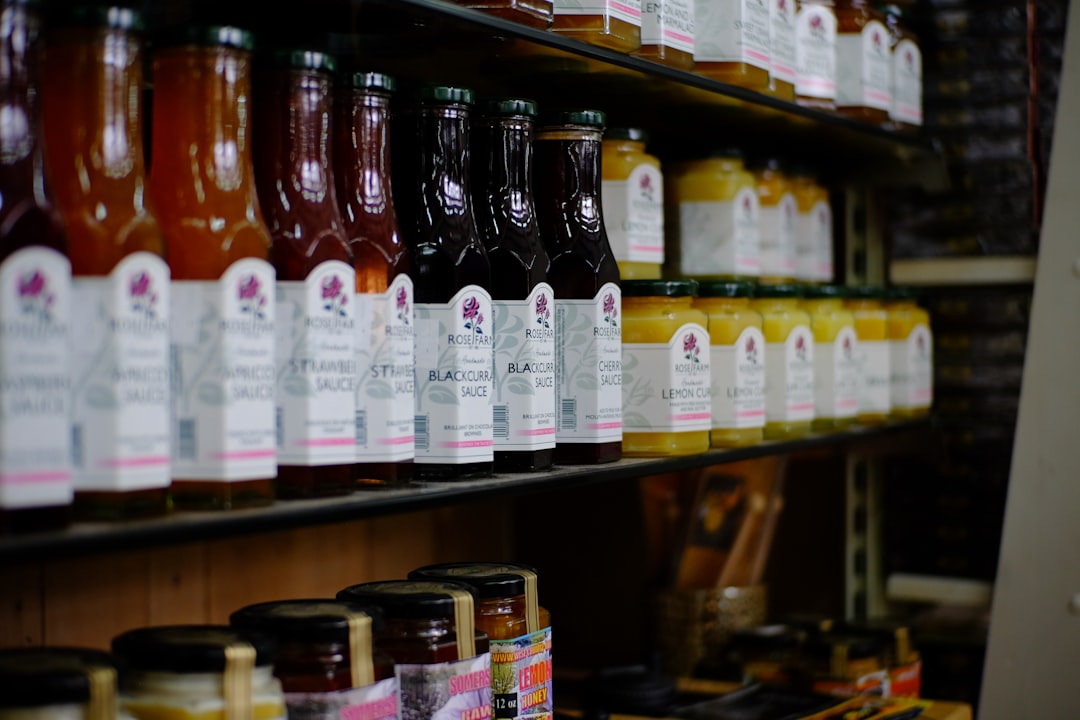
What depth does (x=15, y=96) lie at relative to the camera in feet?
2.93

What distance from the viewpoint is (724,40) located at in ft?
5.67

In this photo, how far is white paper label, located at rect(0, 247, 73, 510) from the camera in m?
0.85

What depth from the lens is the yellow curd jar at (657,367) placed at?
1.59m

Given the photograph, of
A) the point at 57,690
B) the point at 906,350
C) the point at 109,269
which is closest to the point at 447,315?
the point at 109,269

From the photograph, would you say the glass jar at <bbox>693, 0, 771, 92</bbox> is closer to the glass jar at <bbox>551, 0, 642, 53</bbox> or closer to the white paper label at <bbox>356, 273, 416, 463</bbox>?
the glass jar at <bbox>551, 0, 642, 53</bbox>

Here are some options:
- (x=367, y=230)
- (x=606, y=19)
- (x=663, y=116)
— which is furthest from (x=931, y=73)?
(x=367, y=230)

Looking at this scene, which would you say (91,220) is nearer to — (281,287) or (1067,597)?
(281,287)

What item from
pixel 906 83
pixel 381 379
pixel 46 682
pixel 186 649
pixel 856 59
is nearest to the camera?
pixel 46 682

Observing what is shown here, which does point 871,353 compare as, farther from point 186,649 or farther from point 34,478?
point 34,478

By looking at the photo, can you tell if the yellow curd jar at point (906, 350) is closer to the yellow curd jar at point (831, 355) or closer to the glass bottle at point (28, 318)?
the yellow curd jar at point (831, 355)

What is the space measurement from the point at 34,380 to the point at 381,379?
0.37 m

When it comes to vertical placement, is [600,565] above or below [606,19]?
below

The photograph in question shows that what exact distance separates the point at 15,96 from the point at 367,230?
0.37 m

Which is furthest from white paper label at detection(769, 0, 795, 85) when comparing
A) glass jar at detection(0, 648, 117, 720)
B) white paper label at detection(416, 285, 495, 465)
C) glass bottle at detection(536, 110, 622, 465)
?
glass jar at detection(0, 648, 117, 720)
